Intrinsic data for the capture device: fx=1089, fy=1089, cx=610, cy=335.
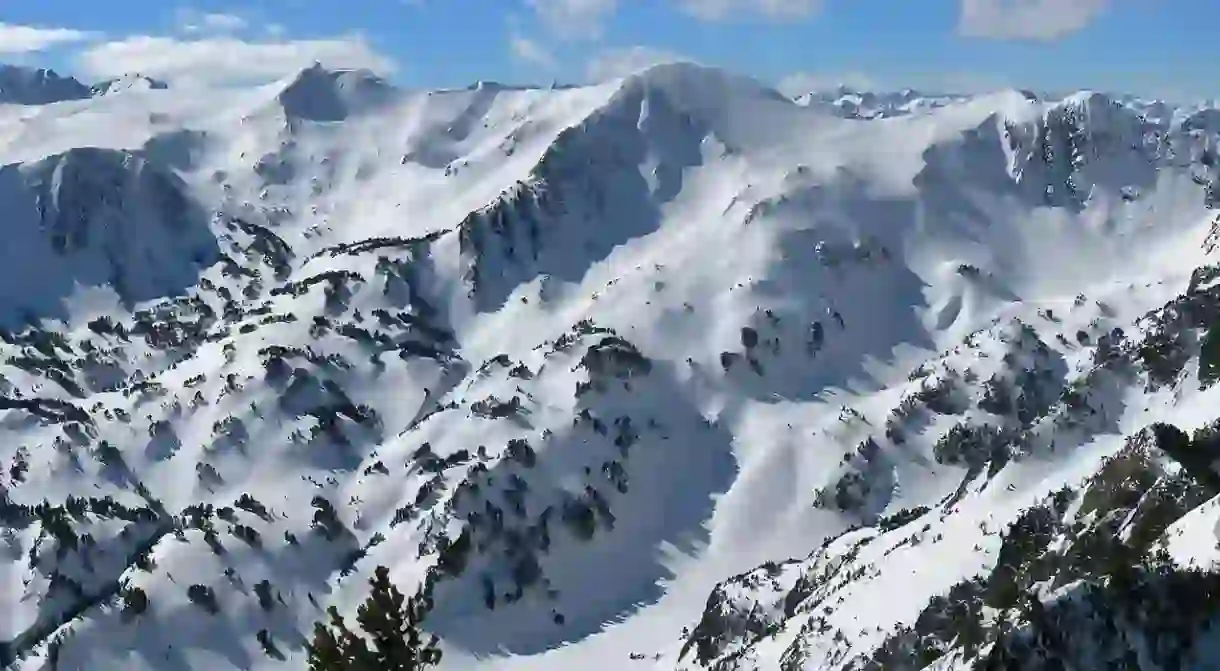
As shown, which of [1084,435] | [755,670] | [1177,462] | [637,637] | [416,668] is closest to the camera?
Result: [416,668]

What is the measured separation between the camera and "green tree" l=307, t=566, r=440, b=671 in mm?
44062

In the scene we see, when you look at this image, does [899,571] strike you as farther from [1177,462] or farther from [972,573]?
[1177,462]

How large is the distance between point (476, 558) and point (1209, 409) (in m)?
123

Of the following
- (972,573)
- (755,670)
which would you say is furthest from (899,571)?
(755,670)

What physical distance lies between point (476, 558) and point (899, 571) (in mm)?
93213

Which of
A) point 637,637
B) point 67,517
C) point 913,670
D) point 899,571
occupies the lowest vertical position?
point 913,670

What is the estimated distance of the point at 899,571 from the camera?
11494 cm

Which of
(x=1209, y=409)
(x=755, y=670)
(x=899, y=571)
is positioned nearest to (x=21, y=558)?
(x=755, y=670)

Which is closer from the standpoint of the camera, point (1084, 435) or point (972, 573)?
point (972, 573)

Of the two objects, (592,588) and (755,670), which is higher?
(592,588)

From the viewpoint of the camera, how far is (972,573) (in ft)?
347

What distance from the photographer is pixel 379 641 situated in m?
44.7

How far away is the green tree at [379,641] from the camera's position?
1735 inches

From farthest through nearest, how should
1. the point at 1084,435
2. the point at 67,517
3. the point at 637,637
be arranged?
the point at 67,517 < the point at 637,637 < the point at 1084,435
